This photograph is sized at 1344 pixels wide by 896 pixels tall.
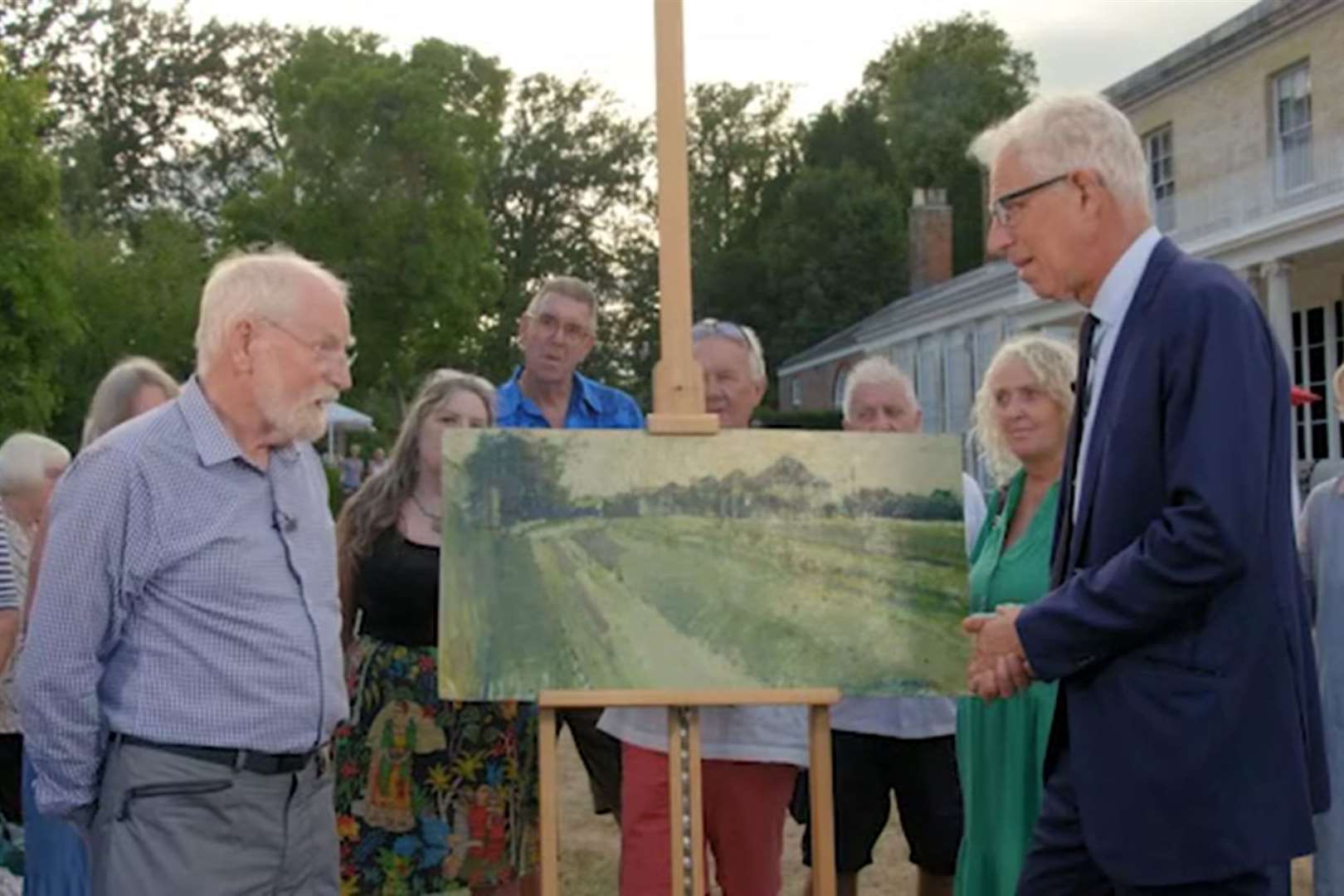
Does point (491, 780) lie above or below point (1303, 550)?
below

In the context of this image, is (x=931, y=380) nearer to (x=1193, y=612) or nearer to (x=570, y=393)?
(x=570, y=393)

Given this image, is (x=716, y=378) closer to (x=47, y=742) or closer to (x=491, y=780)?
(x=491, y=780)

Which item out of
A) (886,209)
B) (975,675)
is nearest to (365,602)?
(975,675)

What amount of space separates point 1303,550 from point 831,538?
194cm

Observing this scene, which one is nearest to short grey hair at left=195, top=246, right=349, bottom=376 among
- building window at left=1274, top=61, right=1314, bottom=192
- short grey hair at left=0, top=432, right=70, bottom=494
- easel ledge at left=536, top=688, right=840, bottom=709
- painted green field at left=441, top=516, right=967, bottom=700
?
painted green field at left=441, top=516, right=967, bottom=700

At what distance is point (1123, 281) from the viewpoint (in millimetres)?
2736

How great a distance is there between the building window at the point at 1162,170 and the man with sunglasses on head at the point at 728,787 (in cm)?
2463

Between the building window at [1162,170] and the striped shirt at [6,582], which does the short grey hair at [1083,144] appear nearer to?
the striped shirt at [6,582]

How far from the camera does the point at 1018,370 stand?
13.9 feet

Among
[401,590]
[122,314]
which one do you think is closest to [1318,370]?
[122,314]

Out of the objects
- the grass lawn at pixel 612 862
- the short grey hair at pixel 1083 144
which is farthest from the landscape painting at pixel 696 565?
the grass lawn at pixel 612 862

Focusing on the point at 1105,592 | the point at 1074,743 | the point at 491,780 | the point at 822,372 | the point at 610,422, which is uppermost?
the point at 822,372

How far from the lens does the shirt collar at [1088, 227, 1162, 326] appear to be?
2721 millimetres

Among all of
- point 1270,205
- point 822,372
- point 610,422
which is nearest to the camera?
point 610,422
